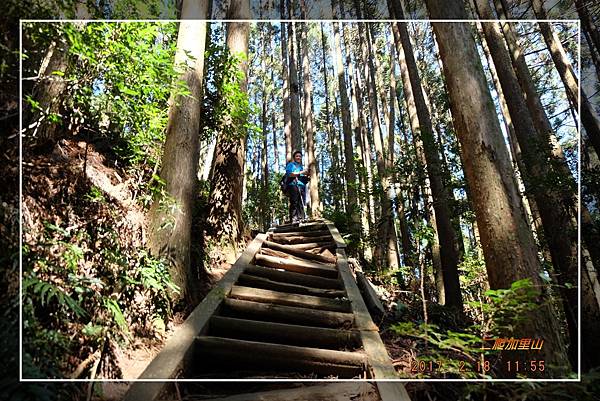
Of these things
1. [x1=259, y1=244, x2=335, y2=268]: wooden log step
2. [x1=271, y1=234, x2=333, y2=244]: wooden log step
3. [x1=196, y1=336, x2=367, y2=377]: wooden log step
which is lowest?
[x1=196, y1=336, x2=367, y2=377]: wooden log step

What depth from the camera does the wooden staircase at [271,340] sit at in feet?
8.09

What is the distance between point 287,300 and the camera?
3777 mm

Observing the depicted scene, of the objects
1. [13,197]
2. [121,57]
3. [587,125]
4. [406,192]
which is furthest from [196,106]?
[587,125]

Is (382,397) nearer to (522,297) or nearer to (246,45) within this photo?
(522,297)

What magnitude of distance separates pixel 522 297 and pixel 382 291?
3.96 metres

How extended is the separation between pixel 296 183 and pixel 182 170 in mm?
4528

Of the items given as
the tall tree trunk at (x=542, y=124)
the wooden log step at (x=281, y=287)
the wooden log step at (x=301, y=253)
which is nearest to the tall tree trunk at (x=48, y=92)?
the wooden log step at (x=281, y=287)

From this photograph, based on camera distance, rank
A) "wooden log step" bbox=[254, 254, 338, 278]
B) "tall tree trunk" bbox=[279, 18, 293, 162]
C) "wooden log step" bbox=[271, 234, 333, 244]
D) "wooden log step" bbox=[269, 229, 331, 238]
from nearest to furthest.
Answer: "wooden log step" bbox=[254, 254, 338, 278] → "wooden log step" bbox=[271, 234, 333, 244] → "wooden log step" bbox=[269, 229, 331, 238] → "tall tree trunk" bbox=[279, 18, 293, 162]

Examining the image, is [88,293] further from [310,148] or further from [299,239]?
[310,148]

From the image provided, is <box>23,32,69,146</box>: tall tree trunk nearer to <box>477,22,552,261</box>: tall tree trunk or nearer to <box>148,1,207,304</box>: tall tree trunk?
<box>148,1,207,304</box>: tall tree trunk

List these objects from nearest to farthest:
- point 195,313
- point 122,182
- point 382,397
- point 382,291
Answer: point 382,397 → point 195,313 → point 122,182 → point 382,291

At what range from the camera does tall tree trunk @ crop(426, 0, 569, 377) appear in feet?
8.29

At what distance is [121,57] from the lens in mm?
3262

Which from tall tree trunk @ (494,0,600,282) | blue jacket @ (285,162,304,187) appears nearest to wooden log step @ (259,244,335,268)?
blue jacket @ (285,162,304,187)
